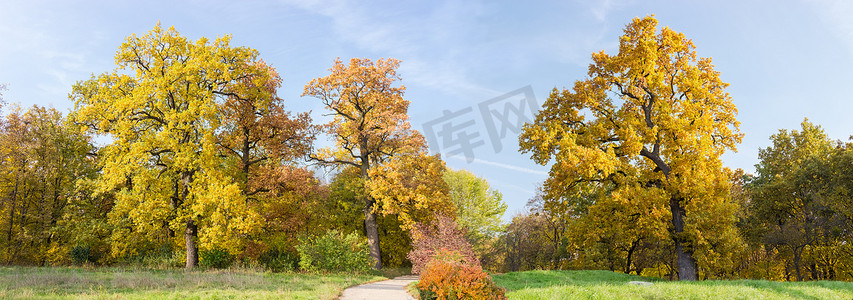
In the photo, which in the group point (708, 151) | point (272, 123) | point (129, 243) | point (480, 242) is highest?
point (272, 123)

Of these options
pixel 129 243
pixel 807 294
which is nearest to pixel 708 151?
pixel 807 294

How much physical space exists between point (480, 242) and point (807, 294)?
29.2 meters

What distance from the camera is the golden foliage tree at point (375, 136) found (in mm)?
24797

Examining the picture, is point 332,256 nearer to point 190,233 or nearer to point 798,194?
point 190,233

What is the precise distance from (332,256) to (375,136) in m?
7.88

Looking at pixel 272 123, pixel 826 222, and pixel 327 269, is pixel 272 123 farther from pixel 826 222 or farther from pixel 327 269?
pixel 826 222

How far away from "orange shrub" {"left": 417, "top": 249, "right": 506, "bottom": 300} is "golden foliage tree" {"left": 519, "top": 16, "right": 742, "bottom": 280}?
9.29 meters

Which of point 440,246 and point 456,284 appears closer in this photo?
point 456,284

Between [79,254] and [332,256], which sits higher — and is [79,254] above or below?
above

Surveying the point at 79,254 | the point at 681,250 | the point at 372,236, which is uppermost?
the point at 79,254

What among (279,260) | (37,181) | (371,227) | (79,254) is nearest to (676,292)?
(279,260)

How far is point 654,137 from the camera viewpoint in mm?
19781

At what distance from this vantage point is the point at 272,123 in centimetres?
2333

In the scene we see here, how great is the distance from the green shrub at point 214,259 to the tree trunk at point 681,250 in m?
19.5
